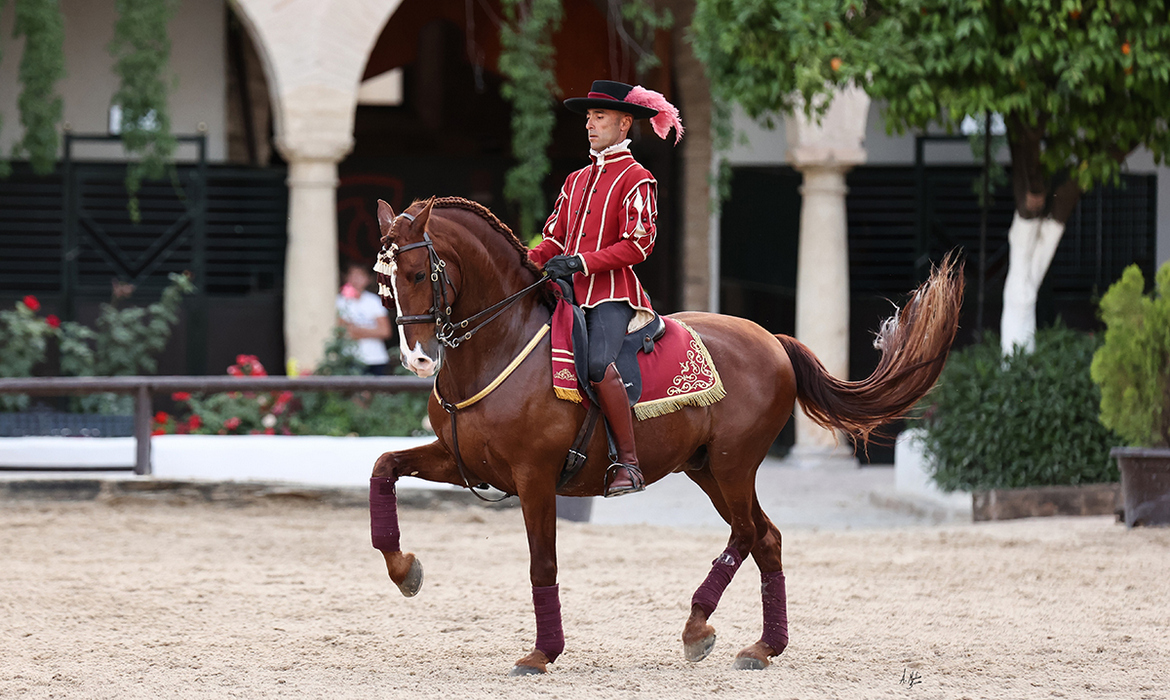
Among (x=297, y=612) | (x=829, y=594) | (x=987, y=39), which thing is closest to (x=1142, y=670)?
(x=829, y=594)

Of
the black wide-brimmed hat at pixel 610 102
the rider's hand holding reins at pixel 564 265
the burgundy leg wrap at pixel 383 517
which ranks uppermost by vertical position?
the black wide-brimmed hat at pixel 610 102

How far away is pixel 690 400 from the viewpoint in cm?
527

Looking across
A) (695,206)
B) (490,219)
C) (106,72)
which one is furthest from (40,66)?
(490,219)

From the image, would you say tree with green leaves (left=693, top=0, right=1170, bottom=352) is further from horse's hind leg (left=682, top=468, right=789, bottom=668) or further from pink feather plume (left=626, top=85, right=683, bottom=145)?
horse's hind leg (left=682, top=468, right=789, bottom=668)

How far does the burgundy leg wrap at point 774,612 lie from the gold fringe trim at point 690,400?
781 mm

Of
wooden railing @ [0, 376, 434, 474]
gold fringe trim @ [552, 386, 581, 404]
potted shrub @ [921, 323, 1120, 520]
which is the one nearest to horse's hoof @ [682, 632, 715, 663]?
gold fringe trim @ [552, 386, 581, 404]

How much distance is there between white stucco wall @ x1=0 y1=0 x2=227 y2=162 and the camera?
14352 millimetres

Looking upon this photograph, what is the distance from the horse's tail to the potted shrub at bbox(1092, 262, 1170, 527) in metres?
3.74

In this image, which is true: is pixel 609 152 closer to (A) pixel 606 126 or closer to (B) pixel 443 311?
(A) pixel 606 126

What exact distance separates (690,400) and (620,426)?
1.25ft

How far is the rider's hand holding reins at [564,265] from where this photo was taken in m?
4.95

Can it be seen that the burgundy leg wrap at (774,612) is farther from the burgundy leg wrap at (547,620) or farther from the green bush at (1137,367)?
the green bush at (1137,367)

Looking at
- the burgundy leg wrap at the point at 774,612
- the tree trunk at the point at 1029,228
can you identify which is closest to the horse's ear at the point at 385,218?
the burgundy leg wrap at the point at 774,612

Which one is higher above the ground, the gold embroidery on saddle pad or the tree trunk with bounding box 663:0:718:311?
the tree trunk with bounding box 663:0:718:311
